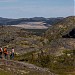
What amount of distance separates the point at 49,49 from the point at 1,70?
3442 centimetres

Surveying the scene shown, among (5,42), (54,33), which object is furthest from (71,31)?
(5,42)

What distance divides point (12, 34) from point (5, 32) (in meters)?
4.67

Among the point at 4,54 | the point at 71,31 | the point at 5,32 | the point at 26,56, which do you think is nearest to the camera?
the point at 4,54

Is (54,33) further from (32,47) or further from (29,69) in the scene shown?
(29,69)

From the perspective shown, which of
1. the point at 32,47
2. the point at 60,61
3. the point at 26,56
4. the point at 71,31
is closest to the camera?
the point at 60,61

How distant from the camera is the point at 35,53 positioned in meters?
81.8

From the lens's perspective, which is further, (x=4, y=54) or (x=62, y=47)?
(x=62, y=47)

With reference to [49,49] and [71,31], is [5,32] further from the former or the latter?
[49,49]

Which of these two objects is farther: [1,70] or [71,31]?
[71,31]

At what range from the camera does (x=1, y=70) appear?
48281mm

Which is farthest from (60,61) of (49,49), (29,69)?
(29,69)

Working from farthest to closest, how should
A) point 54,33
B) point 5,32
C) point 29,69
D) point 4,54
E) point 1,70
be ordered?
point 5,32 → point 54,33 → point 4,54 → point 29,69 → point 1,70

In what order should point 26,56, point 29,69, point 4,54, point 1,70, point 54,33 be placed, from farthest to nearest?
point 54,33
point 26,56
point 4,54
point 29,69
point 1,70

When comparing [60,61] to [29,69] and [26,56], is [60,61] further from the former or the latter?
[29,69]
